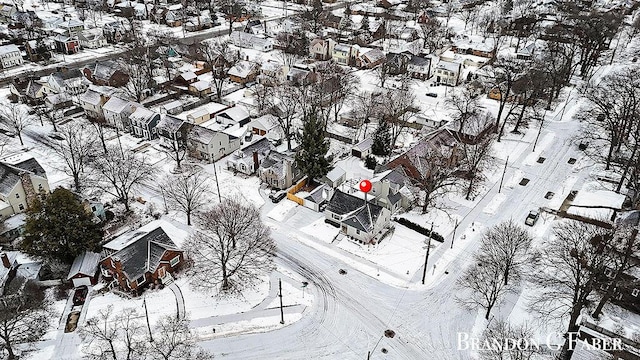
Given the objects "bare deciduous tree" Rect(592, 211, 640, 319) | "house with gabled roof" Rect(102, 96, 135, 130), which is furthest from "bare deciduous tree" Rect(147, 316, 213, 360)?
"house with gabled roof" Rect(102, 96, 135, 130)

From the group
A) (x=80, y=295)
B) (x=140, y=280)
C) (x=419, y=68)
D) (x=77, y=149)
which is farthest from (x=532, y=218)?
(x=77, y=149)

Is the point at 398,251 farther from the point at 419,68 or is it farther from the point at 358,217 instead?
the point at 419,68

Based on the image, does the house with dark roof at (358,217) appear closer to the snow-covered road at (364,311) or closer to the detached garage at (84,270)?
the snow-covered road at (364,311)

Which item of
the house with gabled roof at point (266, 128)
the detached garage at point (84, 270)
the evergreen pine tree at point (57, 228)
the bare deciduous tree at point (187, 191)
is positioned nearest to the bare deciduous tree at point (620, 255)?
the bare deciduous tree at point (187, 191)

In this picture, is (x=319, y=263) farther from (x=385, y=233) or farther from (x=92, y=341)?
(x=92, y=341)

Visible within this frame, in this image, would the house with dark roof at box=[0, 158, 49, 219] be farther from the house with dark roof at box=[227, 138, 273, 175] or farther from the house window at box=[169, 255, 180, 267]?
the house with dark roof at box=[227, 138, 273, 175]

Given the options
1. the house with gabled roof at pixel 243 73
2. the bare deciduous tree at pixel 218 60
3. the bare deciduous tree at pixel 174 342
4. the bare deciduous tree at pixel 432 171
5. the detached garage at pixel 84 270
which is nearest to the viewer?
the bare deciduous tree at pixel 174 342
